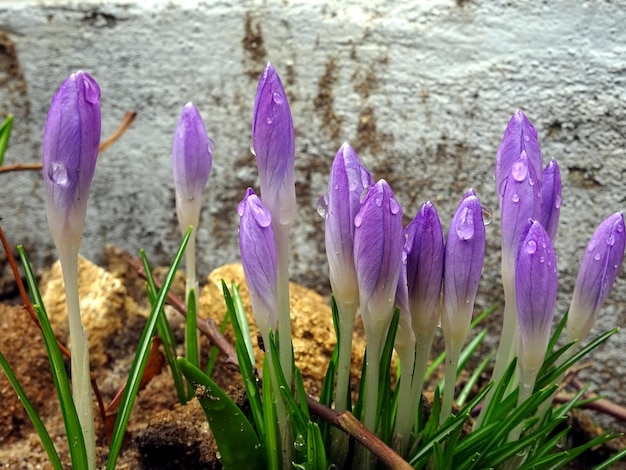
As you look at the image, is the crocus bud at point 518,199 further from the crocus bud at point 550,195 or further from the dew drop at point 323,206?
the dew drop at point 323,206

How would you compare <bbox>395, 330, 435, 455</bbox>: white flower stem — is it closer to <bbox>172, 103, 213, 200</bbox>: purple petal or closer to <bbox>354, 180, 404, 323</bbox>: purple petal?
<bbox>354, 180, 404, 323</bbox>: purple petal

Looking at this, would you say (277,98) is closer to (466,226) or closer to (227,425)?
(466,226)

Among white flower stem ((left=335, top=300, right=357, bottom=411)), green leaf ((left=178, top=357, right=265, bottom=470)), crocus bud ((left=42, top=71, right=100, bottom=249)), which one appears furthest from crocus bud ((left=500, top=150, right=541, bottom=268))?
crocus bud ((left=42, top=71, right=100, bottom=249))

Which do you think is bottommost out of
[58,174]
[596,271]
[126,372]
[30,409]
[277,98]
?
[126,372]

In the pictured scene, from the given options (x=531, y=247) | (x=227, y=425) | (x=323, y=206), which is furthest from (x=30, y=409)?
(x=531, y=247)

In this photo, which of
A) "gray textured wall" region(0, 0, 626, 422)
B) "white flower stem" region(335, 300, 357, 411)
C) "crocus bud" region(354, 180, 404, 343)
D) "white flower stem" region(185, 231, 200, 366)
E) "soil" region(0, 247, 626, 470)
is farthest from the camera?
"gray textured wall" region(0, 0, 626, 422)

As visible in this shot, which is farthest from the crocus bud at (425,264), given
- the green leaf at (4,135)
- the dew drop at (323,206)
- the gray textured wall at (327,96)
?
the green leaf at (4,135)
